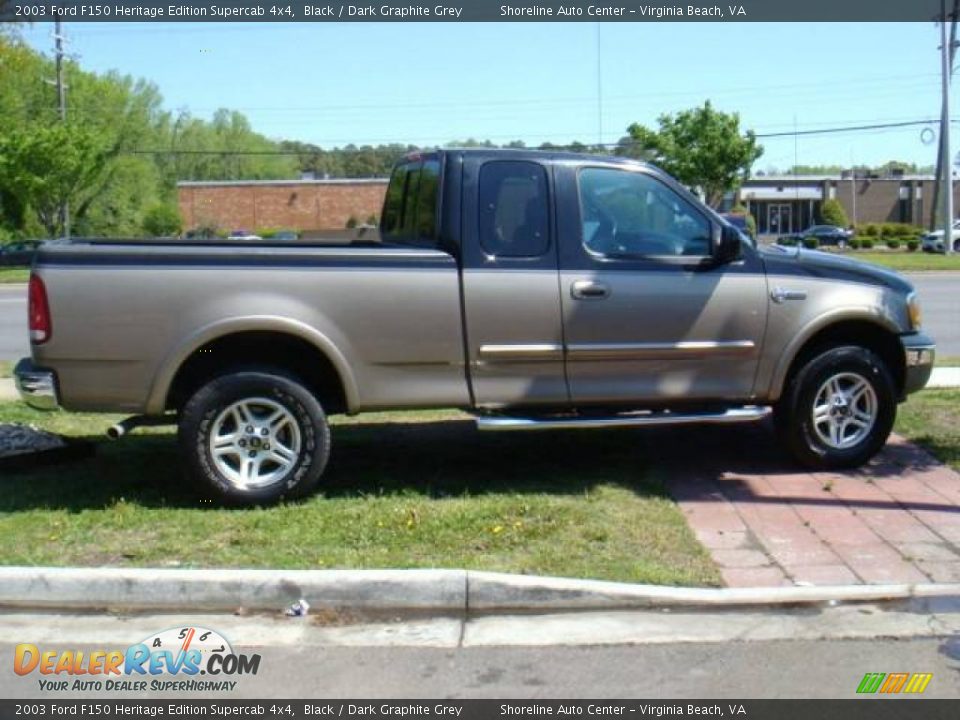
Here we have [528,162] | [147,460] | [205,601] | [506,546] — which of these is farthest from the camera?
[147,460]

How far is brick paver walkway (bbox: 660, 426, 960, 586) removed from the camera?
5.30m

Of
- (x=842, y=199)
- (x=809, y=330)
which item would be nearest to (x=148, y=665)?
(x=809, y=330)

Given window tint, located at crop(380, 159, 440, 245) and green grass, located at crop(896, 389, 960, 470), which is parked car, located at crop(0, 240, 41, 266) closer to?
window tint, located at crop(380, 159, 440, 245)

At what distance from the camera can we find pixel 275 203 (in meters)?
66.4

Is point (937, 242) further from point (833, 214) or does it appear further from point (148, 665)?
point (148, 665)

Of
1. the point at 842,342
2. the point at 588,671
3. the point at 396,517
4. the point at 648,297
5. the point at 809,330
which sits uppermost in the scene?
the point at 648,297

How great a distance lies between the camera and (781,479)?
6879 mm

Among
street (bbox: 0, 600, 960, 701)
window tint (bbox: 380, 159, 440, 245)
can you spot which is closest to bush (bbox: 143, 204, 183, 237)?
window tint (bbox: 380, 159, 440, 245)

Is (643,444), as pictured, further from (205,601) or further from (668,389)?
(205,601)

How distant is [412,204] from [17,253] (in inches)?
1734

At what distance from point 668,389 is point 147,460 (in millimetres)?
3603

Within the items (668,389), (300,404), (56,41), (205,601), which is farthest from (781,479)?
(56,41)

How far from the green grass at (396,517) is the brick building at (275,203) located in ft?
195

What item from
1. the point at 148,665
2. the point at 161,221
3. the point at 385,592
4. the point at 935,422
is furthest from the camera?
the point at 161,221
